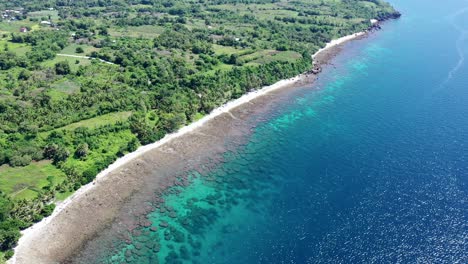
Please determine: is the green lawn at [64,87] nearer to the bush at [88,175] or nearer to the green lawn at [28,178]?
the green lawn at [28,178]

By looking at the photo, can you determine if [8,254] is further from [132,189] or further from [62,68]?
[62,68]

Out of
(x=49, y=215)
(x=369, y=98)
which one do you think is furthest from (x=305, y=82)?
(x=49, y=215)

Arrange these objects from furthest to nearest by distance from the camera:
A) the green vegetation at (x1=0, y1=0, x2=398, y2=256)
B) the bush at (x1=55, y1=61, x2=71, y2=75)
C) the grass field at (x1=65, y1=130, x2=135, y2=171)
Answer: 1. the bush at (x1=55, y1=61, x2=71, y2=75)
2. the grass field at (x1=65, y1=130, x2=135, y2=171)
3. the green vegetation at (x1=0, y1=0, x2=398, y2=256)

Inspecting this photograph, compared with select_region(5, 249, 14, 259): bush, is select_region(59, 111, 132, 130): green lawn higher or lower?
higher

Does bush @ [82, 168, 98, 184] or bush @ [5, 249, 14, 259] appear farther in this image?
bush @ [82, 168, 98, 184]

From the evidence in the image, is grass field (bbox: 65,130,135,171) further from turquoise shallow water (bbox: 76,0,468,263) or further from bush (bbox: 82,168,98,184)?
turquoise shallow water (bbox: 76,0,468,263)

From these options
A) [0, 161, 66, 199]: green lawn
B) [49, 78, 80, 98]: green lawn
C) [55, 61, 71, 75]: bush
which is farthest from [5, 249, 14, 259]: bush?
[55, 61, 71, 75]: bush

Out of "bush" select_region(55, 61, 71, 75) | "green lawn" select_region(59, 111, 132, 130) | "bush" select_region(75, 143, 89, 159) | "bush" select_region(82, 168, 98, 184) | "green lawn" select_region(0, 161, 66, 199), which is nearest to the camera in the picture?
"green lawn" select_region(0, 161, 66, 199)

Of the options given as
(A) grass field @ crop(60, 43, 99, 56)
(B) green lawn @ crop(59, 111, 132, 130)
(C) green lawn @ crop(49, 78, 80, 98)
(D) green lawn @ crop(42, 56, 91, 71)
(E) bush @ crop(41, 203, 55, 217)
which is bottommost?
(E) bush @ crop(41, 203, 55, 217)

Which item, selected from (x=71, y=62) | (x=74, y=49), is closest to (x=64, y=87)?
(x=71, y=62)
